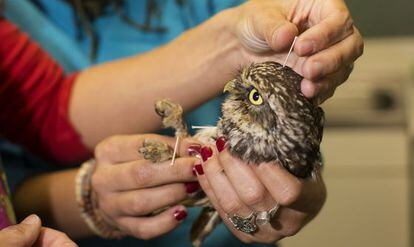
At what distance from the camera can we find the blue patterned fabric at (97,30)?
42.1 inches

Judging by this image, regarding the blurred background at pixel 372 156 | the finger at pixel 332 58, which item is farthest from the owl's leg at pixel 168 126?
the blurred background at pixel 372 156

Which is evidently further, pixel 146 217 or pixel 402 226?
pixel 402 226

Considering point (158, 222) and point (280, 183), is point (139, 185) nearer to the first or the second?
point (158, 222)

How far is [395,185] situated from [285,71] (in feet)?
4.36

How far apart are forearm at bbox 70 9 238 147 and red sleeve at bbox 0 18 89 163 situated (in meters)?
0.03

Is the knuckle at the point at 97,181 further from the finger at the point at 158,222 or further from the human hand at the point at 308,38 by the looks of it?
the human hand at the point at 308,38

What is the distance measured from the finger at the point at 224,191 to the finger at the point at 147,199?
10 centimetres

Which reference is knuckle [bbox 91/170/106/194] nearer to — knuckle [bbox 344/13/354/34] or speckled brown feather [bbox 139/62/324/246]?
speckled brown feather [bbox 139/62/324/246]

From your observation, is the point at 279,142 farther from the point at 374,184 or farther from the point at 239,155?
the point at 374,184

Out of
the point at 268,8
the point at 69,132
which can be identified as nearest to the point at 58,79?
the point at 69,132

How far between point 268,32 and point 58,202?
48cm

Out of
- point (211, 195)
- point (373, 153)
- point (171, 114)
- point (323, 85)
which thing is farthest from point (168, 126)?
point (373, 153)

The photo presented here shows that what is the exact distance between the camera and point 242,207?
0.74 meters

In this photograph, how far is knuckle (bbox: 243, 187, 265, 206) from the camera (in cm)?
71
